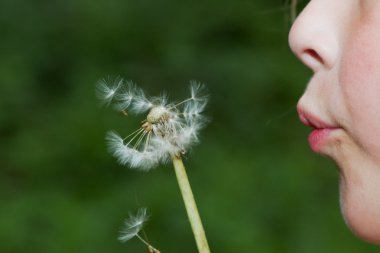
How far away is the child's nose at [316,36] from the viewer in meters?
1.55

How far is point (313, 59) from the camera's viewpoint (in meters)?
1.57

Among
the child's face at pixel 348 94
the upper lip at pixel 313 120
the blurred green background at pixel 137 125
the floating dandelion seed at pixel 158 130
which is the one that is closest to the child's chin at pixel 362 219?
the child's face at pixel 348 94

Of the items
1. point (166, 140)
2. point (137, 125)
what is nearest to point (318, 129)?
point (166, 140)

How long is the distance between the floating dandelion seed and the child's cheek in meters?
0.21

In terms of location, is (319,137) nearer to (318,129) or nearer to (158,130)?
(318,129)

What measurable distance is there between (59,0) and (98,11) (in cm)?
25

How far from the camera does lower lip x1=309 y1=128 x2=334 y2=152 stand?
1.58m

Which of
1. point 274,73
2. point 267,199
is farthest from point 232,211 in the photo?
point 274,73

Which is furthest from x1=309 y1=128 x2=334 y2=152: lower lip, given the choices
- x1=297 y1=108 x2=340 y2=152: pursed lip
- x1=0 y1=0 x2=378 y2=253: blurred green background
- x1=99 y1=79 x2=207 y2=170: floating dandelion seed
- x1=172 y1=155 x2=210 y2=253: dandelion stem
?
x1=0 y1=0 x2=378 y2=253: blurred green background

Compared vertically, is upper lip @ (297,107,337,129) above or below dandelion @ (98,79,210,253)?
below

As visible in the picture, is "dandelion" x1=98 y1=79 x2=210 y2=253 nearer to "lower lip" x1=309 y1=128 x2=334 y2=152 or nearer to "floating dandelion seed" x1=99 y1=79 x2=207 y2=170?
"floating dandelion seed" x1=99 y1=79 x2=207 y2=170

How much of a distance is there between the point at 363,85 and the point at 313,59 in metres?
0.09

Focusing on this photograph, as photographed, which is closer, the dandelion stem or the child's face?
the dandelion stem

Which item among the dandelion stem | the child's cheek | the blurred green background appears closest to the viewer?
the dandelion stem
